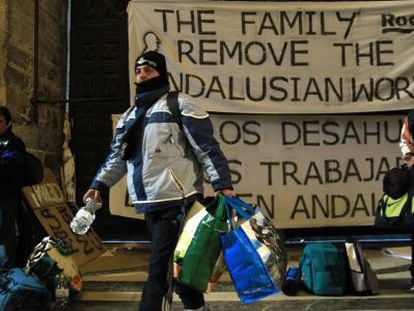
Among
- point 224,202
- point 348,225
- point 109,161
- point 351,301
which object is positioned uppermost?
point 109,161

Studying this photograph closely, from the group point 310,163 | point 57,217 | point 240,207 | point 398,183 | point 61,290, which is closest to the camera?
point 240,207

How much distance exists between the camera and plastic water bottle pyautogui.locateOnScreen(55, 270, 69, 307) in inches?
175

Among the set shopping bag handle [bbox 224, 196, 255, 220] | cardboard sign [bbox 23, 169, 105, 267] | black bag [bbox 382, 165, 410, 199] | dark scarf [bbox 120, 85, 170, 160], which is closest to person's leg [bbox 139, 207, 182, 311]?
shopping bag handle [bbox 224, 196, 255, 220]

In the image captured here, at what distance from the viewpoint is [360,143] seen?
588 centimetres

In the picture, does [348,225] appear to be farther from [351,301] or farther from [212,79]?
[212,79]

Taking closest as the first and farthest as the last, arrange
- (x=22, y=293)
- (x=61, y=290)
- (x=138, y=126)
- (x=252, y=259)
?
(x=252, y=259), (x=138, y=126), (x=22, y=293), (x=61, y=290)

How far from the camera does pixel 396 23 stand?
5801 millimetres

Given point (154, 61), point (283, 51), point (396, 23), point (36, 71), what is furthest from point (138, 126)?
point (396, 23)

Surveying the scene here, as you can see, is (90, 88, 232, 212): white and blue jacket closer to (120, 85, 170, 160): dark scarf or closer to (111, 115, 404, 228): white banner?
(120, 85, 170, 160): dark scarf

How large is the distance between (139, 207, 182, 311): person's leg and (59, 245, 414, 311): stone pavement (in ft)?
3.60

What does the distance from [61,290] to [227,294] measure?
1.30 m

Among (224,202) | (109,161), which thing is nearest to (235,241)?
(224,202)

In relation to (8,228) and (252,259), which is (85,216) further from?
(8,228)

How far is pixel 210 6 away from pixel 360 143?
6.55 ft
